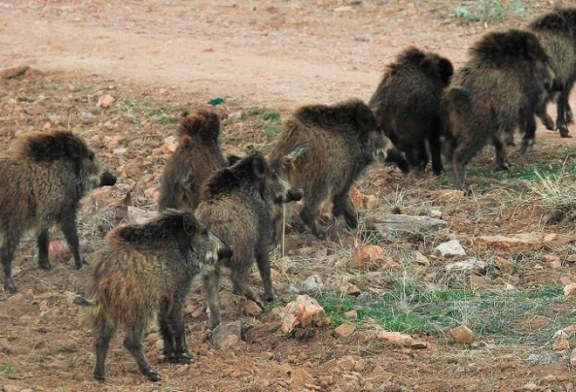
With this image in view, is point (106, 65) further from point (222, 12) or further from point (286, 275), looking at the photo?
point (286, 275)

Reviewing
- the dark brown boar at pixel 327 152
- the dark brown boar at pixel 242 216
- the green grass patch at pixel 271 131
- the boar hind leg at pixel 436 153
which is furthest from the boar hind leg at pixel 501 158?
the dark brown boar at pixel 242 216

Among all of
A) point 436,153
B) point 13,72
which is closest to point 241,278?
point 436,153

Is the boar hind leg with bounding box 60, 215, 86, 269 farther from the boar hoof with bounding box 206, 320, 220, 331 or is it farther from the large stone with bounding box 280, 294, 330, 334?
the large stone with bounding box 280, 294, 330, 334

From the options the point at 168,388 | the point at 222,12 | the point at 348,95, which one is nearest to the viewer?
the point at 168,388

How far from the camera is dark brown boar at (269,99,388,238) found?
998 cm

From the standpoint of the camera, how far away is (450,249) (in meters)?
9.74

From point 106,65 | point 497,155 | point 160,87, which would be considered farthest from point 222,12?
point 497,155

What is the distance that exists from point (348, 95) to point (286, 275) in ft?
15.4

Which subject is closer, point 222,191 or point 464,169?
point 222,191

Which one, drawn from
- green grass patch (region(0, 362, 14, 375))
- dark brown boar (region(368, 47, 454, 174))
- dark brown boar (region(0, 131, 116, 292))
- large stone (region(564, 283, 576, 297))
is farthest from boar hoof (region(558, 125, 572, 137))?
green grass patch (region(0, 362, 14, 375))

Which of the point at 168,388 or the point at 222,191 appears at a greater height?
the point at 222,191

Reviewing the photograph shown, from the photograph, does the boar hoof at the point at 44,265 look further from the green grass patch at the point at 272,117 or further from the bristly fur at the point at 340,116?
the green grass patch at the point at 272,117

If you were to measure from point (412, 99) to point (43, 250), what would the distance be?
3.74m

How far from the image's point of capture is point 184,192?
9508 mm
